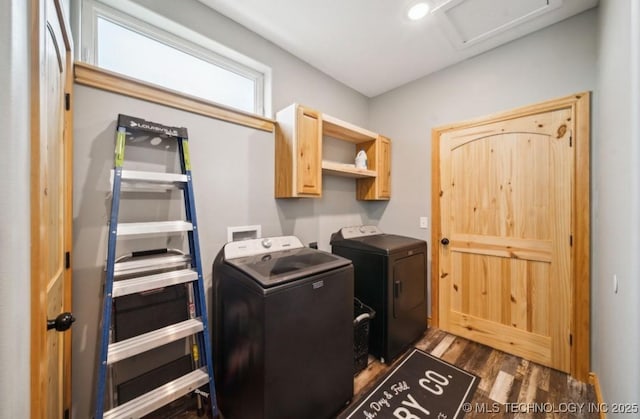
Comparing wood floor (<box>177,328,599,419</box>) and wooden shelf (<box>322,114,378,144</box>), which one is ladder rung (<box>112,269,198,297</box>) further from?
wooden shelf (<box>322,114,378,144</box>)

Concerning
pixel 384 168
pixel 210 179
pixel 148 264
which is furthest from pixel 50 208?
pixel 384 168

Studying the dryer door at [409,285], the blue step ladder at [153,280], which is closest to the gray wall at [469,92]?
the dryer door at [409,285]

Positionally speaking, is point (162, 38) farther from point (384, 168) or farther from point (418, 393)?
point (418, 393)

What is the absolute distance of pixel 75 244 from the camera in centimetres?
126

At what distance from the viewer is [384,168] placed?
9.17ft

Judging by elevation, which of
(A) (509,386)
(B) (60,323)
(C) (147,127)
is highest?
(C) (147,127)

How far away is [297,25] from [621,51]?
1924 mm

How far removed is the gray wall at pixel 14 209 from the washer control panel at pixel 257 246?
1030mm

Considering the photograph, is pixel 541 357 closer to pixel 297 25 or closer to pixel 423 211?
pixel 423 211

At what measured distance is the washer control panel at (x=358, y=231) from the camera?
2.48 metres

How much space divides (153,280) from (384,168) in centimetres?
242

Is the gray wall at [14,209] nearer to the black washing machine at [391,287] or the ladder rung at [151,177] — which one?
the ladder rung at [151,177]

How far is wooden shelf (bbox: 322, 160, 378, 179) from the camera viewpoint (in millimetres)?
2230

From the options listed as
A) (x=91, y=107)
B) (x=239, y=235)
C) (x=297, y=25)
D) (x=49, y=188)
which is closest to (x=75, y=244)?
(x=49, y=188)
